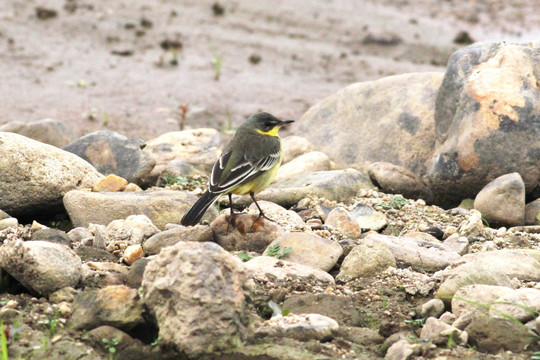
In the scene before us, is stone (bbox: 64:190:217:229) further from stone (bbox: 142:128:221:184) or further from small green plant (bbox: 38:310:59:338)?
Answer: small green plant (bbox: 38:310:59:338)

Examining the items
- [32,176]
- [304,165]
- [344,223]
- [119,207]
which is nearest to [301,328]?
[344,223]

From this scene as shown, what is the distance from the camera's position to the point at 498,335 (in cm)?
477

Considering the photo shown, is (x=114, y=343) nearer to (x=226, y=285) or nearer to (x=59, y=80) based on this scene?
(x=226, y=285)

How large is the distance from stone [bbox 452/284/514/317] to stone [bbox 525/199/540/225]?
2.81 metres

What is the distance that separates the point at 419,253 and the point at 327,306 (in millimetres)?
1318

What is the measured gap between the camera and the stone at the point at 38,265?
496 cm

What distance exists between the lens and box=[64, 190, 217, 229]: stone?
22.9 feet

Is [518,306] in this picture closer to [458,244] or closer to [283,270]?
[283,270]

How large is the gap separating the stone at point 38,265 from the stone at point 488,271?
2438 mm

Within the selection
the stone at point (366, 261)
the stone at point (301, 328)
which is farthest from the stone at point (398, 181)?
the stone at point (301, 328)

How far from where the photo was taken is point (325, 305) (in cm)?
527

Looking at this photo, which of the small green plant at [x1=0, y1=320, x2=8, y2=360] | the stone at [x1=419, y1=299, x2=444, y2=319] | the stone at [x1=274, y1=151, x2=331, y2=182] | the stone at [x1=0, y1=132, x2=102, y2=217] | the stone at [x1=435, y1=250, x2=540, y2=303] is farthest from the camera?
the stone at [x1=274, y1=151, x2=331, y2=182]

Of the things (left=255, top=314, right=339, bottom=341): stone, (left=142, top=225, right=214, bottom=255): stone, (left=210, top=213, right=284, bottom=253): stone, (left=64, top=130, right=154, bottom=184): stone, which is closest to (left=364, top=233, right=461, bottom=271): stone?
(left=210, top=213, right=284, bottom=253): stone

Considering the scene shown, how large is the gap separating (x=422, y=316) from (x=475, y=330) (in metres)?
0.55
